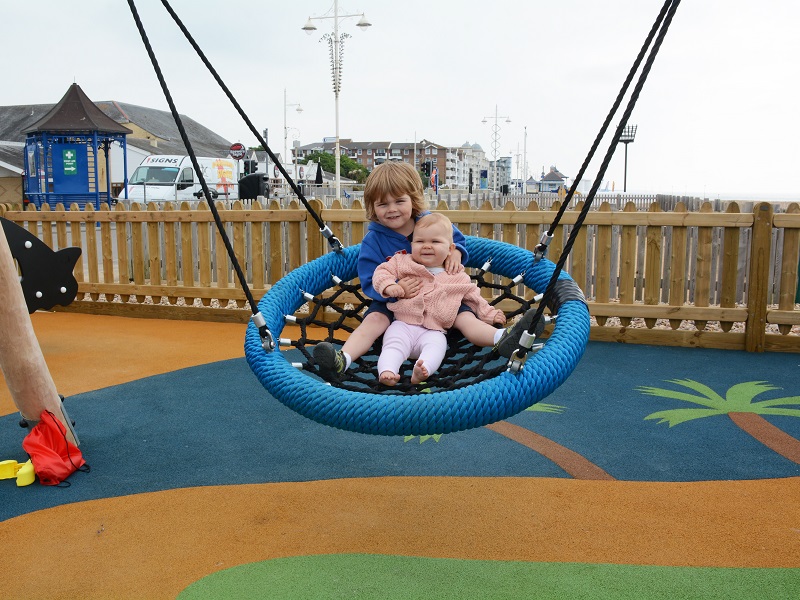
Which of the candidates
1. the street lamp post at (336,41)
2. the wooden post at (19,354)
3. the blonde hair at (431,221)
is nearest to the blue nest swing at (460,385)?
the blonde hair at (431,221)

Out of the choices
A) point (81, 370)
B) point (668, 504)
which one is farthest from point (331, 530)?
point (81, 370)

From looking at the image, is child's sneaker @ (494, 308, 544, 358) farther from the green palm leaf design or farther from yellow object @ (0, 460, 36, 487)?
yellow object @ (0, 460, 36, 487)

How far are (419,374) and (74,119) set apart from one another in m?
20.7

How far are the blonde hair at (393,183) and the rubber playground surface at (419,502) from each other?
1.15m

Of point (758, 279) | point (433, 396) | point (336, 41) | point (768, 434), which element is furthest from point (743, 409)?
point (336, 41)

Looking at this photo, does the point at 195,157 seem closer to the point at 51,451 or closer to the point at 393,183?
the point at 393,183

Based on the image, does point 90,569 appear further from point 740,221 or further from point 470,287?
point 740,221

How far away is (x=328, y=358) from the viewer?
7.90 ft

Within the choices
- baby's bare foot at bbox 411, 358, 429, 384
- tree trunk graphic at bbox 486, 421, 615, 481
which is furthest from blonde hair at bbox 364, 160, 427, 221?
tree trunk graphic at bbox 486, 421, 615, 481

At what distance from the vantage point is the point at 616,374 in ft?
15.2

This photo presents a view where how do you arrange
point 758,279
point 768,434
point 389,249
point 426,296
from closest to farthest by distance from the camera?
1. point 426,296
2. point 389,249
3. point 768,434
4. point 758,279

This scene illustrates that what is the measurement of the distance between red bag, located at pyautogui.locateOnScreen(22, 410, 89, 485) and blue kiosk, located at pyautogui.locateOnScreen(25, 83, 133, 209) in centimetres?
1825

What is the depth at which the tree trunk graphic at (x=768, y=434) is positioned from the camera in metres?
3.28

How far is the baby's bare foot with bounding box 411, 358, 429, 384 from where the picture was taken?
243 centimetres
